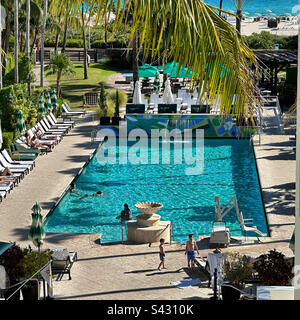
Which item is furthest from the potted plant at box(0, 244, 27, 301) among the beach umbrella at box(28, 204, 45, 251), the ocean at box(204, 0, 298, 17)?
the ocean at box(204, 0, 298, 17)

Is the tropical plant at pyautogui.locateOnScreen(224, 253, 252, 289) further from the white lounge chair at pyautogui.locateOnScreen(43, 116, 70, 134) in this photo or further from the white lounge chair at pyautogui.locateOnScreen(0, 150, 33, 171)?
the white lounge chair at pyautogui.locateOnScreen(43, 116, 70, 134)

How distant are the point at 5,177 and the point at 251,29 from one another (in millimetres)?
80087

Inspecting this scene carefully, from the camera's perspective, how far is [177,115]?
30.8 metres

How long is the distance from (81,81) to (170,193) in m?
25.3

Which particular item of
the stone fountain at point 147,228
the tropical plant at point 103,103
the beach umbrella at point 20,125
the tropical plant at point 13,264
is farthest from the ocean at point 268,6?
the tropical plant at point 13,264

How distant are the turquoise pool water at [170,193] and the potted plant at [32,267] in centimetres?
→ 444

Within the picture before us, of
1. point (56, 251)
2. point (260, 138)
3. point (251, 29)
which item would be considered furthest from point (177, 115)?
point (251, 29)

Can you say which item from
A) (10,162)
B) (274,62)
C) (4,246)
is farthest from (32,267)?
(274,62)

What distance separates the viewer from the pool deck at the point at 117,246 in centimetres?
1310

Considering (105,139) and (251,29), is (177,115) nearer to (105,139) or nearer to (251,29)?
(105,139)

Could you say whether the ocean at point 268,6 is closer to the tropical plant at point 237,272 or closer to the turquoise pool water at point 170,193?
the turquoise pool water at point 170,193
